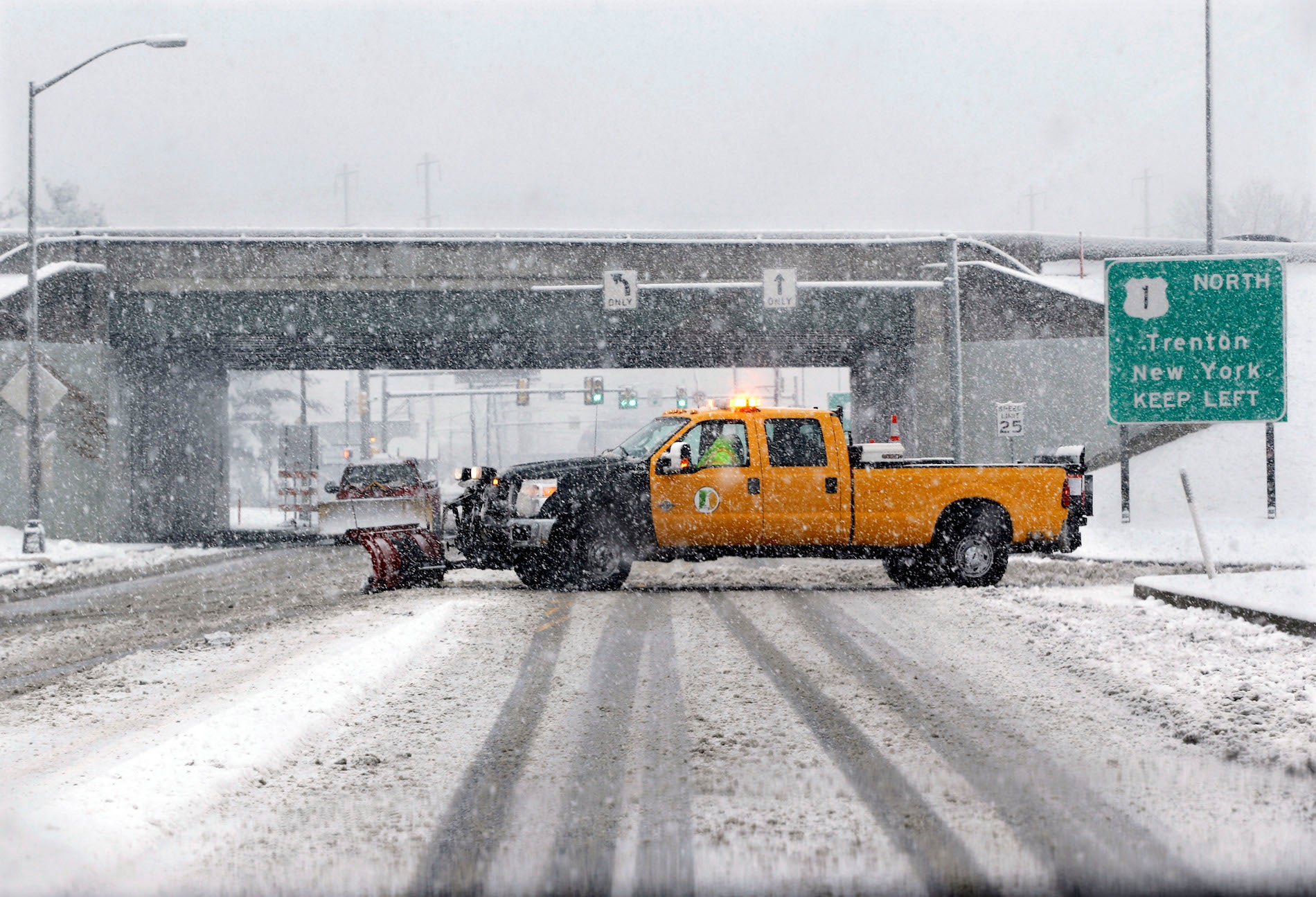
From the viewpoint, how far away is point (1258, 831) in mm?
5512

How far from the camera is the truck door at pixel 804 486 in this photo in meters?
15.8

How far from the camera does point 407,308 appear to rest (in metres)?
34.8

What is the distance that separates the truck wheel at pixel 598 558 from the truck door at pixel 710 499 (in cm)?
48

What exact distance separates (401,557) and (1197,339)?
938 cm

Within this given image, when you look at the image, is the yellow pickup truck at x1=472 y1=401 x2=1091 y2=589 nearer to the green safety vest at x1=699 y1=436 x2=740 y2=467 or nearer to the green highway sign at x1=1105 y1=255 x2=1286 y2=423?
the green safety vest at x1=699 y1=436 x2=740 y2=467

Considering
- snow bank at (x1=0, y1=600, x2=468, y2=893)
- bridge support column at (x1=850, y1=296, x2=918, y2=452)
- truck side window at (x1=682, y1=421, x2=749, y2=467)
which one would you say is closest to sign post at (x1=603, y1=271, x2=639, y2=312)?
bridge support column at (x1=850, y1=296, x2=918, y2=452)

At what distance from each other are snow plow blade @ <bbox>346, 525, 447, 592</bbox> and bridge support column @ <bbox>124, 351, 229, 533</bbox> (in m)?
20.3

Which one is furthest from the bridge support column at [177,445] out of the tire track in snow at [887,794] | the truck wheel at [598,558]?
the tire track in snow at [887,794]

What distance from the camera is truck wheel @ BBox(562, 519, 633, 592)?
15523 mm

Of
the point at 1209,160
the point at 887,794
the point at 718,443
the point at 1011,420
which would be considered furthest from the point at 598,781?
the point at 1209,160

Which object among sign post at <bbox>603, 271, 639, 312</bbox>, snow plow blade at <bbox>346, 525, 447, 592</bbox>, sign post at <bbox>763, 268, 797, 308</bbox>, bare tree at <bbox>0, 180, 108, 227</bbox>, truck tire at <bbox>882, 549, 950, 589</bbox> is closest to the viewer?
snow plow blade at <bbox>346, 525, 447, 592</bbox>

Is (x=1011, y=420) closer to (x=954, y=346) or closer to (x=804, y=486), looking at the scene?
(x=954, y=346)

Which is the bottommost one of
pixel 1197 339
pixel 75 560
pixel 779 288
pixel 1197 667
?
pixel 75 560

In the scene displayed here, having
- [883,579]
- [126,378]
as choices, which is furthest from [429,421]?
[883,579]
